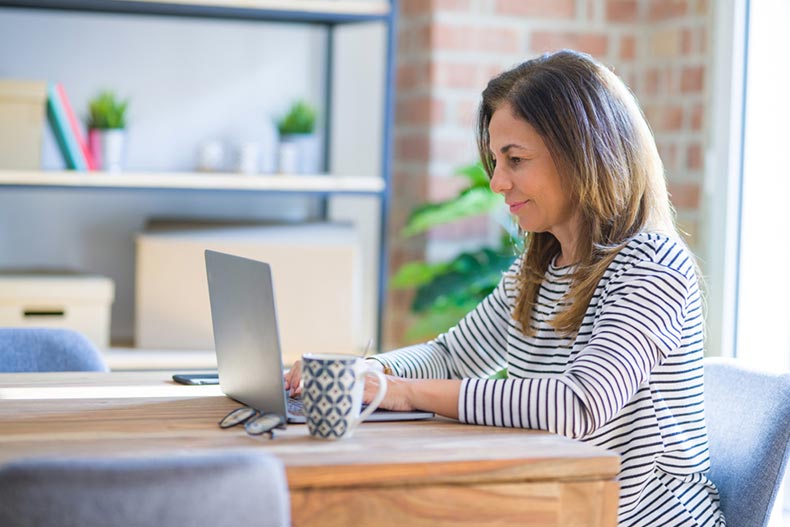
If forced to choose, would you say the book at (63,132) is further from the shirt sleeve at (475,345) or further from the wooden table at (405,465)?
the wooden table at (405,465)

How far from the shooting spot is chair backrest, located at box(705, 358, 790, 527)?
155 cm

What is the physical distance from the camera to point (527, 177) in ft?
5.49

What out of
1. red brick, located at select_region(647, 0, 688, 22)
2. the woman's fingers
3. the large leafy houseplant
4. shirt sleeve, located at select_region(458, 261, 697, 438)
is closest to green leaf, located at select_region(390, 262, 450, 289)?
the large leafy houseplant

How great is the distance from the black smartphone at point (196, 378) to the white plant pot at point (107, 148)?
108 cm

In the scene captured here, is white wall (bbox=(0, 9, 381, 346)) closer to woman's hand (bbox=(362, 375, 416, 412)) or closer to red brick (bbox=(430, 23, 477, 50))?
red brick (bbox=(430, 23, 477, 50))

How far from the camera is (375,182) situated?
2781 mm

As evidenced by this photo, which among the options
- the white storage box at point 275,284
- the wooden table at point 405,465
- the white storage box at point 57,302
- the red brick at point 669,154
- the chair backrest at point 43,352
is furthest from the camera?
the red brick at point 669,154

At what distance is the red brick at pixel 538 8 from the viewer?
3.18 metres

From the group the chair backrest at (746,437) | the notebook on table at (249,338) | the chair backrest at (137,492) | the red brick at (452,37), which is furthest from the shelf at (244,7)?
the chair backrest at (137,492)

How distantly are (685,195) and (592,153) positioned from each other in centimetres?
153

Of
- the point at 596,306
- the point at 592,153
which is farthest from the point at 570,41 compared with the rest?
the point at 596,306

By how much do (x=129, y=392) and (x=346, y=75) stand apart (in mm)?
1710

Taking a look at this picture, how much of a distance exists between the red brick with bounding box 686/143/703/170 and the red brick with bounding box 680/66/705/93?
154 mm

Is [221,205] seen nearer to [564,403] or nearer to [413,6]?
[413,6]
